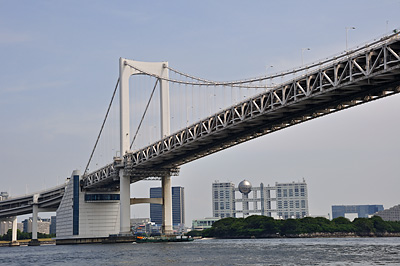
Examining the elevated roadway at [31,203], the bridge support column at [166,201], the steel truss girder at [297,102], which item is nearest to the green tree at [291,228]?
the bridge support column at [166,201]

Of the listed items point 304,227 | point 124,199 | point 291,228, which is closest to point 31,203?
point 124,199

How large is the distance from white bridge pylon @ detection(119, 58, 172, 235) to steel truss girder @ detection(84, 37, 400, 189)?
9951 millimetres

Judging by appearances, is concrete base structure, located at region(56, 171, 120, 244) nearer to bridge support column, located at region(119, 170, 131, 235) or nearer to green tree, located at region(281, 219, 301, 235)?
bridge support column, located at region(119, 170, 131, 235)

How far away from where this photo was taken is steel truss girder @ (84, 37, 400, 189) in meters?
41.7

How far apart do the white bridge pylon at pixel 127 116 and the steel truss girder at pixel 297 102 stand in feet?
32.6

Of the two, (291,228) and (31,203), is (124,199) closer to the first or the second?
(31,203)

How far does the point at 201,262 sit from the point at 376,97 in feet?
57.1

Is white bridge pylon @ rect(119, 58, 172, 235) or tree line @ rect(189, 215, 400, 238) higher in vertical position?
white bridge pylon @ rect(119, 58, 172, 235)

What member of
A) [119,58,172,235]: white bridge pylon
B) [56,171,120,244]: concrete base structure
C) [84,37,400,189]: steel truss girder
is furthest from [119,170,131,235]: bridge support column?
[56,171,120,244]: concrete base structure

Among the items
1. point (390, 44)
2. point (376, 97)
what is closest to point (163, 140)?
point (376, 97)

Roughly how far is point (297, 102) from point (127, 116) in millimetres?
43360

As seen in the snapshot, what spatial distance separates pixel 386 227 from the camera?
127000mm

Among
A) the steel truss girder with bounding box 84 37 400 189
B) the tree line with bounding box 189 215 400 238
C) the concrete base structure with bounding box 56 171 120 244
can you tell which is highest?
the steel truss girder with bounding box 84 37 400 189

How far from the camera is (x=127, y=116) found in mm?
89688
